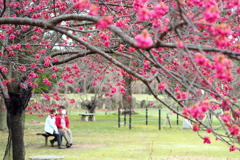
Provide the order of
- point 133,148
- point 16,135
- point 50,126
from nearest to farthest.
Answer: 1. point 16,135
2. point 133,148
3. point 50,126

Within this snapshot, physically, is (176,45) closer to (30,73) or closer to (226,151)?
(30,73)

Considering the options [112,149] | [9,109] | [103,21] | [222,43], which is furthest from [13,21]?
[112,149]

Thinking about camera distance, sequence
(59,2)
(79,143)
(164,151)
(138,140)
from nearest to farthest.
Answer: (59,2) → (164,151) → (79,143) → (138,140)

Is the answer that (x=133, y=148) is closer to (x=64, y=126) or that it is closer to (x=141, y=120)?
(x=64, y=126)

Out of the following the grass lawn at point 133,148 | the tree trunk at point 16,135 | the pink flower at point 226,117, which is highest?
the pink flower at point 226,117

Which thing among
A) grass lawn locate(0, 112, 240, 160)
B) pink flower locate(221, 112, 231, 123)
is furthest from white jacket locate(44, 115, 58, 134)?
pink flower locate(221, 112, 231, 123)

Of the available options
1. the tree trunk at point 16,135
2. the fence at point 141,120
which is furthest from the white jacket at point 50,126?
the fence at point 141,120

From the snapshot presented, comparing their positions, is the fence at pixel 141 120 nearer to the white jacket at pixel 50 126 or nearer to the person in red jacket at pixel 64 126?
the person in red jacket at pixel 64 126

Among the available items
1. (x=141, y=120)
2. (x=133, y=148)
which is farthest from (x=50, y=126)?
(x=141, y=120)

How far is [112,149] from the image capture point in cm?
1372

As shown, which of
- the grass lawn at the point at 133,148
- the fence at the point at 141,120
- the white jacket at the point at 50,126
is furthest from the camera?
the fence at the point at 141,120

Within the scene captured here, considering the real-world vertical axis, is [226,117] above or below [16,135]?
above

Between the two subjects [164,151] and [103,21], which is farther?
[164,151]

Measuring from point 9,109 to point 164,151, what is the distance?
211 inches
